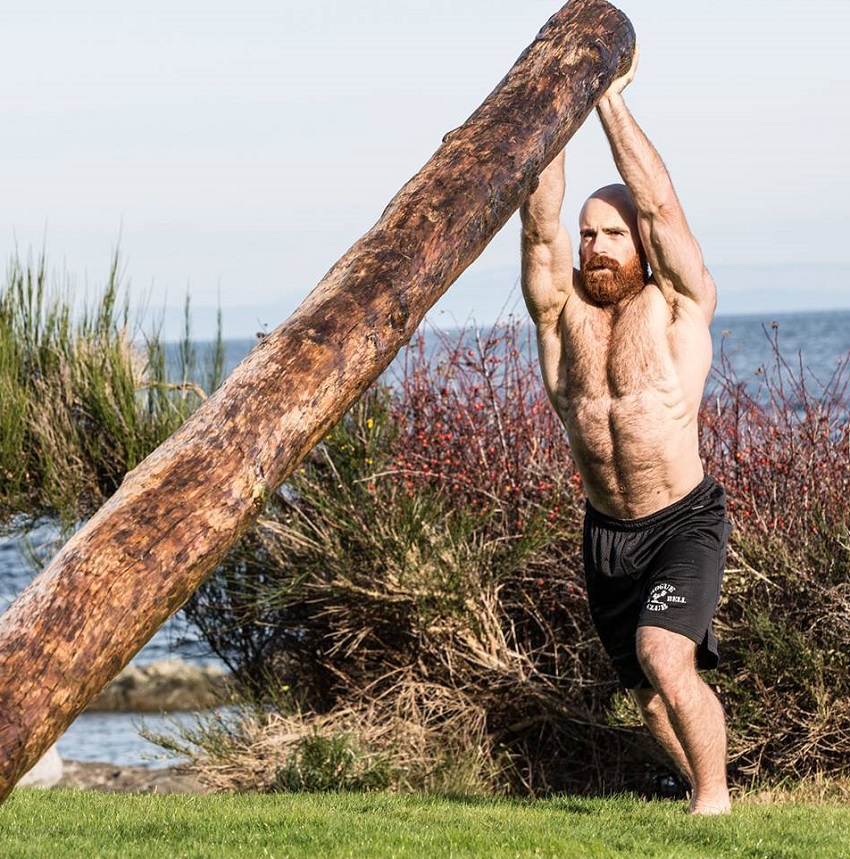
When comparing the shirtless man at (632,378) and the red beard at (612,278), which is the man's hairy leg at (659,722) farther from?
the red beard at (612,278)

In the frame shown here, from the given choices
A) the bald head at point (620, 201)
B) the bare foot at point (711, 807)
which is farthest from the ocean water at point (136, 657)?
the bare foot at point (711, 807)

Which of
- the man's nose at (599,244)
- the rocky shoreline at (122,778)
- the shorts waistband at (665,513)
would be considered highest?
the man's nose at (599,244)

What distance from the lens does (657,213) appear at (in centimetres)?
613

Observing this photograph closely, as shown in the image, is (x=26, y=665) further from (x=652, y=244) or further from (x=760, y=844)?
(x=652, y=244)

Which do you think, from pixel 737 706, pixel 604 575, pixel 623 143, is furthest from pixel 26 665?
pixel 737 706

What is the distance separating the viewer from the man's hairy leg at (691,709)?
5.53 metres

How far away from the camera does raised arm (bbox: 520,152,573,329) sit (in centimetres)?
629

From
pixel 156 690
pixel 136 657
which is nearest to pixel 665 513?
pixel 156 690

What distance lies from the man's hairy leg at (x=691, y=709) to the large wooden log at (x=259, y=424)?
180 centimetres

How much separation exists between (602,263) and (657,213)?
36 cm

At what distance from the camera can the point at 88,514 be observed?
35.5 ft

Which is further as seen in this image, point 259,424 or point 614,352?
point 614,352

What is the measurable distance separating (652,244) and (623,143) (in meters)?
0.48

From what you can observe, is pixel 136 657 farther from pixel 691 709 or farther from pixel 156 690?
pixel 691 709
